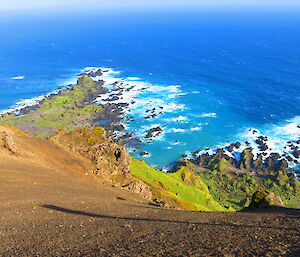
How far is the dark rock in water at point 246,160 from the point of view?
9294 centimetres

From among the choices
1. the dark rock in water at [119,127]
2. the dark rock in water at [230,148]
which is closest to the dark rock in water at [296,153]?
the dark rock in water at [230,148]

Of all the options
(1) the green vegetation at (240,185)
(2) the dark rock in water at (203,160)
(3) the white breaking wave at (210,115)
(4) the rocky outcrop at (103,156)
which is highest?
(4) the rocky outcrop at (103,156)

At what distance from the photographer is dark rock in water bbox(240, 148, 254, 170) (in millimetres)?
92938

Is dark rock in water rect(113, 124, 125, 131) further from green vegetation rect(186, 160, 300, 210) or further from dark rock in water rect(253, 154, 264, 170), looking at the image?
dark rock in water rect(253, 154, 264, 170)

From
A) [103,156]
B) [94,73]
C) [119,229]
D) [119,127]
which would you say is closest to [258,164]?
[119,127]

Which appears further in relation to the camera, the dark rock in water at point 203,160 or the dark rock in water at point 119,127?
the dark rock in water at point 119,127

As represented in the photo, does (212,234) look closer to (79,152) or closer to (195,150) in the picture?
(79,152)

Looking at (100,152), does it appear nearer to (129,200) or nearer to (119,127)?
(129,200)

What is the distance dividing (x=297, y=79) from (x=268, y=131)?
7161 centimetres

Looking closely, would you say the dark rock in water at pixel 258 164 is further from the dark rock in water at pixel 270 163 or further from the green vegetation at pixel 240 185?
the green vegetation at pixel 240 185

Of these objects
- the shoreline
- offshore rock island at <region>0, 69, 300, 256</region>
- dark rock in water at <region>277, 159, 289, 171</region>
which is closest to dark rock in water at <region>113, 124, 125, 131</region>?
the shoreline

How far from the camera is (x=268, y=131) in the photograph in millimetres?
112938

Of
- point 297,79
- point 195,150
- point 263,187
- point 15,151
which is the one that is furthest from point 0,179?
point 297,79

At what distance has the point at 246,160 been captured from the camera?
308 ft
